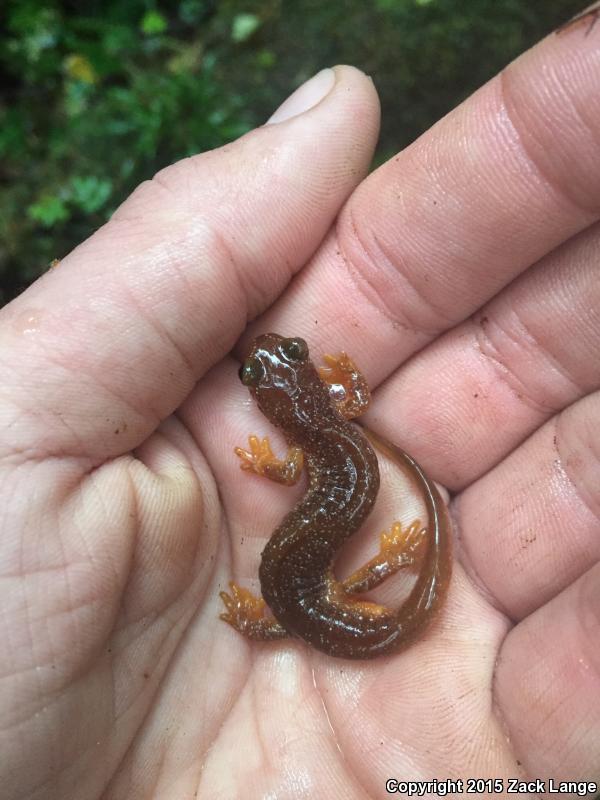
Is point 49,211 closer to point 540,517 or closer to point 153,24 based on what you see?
point 153,24

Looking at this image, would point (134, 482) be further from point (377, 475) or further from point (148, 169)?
point (148, 169)

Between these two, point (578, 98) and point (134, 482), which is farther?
point (134, 482)

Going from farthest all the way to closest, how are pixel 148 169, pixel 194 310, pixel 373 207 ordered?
pixel 148 169 < pixel 373 207 < pixel 194 310

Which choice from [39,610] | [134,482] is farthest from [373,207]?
[39,610]

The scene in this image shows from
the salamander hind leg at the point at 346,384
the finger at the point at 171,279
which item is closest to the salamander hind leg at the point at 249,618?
the finger at the point at 171,279

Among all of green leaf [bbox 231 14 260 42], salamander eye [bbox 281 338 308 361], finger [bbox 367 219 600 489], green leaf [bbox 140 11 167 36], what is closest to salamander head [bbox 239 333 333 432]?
salamander eye [bbox 281 338 308 361]

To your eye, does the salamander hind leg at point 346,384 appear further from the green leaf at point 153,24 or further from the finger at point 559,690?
the green leaf at point 153,24

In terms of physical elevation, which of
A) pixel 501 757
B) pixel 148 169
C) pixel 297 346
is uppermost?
pixel 148 169

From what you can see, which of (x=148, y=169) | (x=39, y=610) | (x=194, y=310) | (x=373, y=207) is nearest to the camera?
(x=39, y=610)
